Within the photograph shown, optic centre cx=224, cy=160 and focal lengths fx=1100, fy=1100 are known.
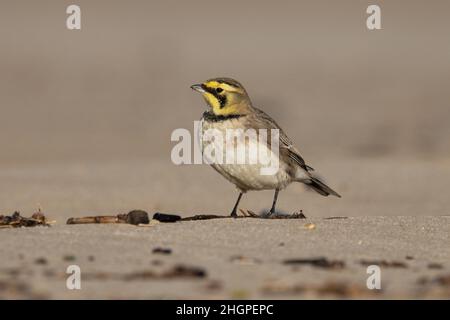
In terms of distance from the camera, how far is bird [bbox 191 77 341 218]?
1004cm

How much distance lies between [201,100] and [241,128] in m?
18.3

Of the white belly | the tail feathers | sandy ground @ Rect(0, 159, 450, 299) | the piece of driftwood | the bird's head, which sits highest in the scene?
the bird's head

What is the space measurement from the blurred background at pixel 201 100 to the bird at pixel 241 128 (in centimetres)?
353

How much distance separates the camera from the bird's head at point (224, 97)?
10477 millimetres

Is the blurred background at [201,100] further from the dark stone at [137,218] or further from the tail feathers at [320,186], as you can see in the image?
the dark stone at [137,218]

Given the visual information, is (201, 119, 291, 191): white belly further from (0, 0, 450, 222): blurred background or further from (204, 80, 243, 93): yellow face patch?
(0, 0, 450, 222): blurred background

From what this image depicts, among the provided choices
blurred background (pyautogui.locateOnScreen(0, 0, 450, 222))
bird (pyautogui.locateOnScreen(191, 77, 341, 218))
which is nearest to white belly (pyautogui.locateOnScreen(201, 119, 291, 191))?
bird (pyautogui.locateOnScreen(191, 77, 341, 218))

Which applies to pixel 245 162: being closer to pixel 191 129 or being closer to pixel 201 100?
pixel 191 129

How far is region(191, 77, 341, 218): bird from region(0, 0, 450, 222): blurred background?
11.6 ft

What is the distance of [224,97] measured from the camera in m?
10.5

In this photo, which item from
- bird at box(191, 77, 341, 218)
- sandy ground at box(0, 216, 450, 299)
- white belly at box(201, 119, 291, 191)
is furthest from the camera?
bird at box(191, 77, 341, 218)

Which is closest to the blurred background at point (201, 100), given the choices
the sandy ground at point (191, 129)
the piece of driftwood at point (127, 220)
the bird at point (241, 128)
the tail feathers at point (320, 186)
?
the sandy ground at point (191, 129)
